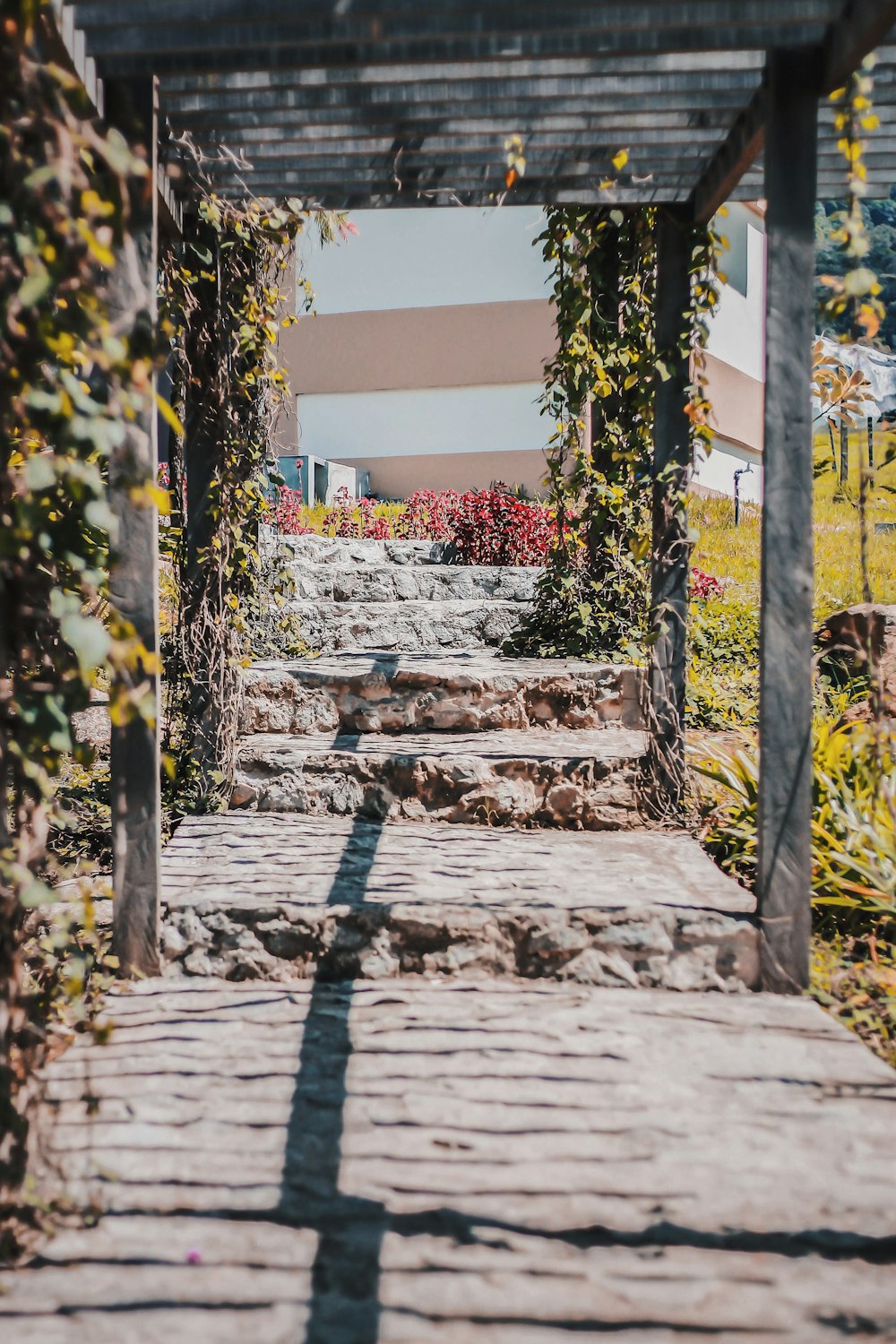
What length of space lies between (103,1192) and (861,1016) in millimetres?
1940

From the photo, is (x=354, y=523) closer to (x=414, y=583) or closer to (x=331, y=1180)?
(x=414, y=583)

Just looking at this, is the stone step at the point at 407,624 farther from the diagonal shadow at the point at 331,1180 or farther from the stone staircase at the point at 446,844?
the diagonal shadow at the point at 331,1180

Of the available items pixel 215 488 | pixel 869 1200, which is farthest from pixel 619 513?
pixel 869 1200

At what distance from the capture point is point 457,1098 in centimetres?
215

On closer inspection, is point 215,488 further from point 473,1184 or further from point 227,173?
point 473,1184

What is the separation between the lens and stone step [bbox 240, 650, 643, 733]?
13.7 feet

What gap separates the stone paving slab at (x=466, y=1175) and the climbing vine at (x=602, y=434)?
2109 mm

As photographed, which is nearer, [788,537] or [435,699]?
[788,537]

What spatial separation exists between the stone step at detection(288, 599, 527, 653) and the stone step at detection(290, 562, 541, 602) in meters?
0.27

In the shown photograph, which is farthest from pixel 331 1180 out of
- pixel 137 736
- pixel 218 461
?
pixel 218 461

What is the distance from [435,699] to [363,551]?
2969 mm

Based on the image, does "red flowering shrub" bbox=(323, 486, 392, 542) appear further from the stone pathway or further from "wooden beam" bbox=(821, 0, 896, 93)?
"wooden beam" bbox=(821, 0, 896, 93)

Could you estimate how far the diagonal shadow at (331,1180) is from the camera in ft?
5.15

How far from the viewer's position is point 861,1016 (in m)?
2.64
